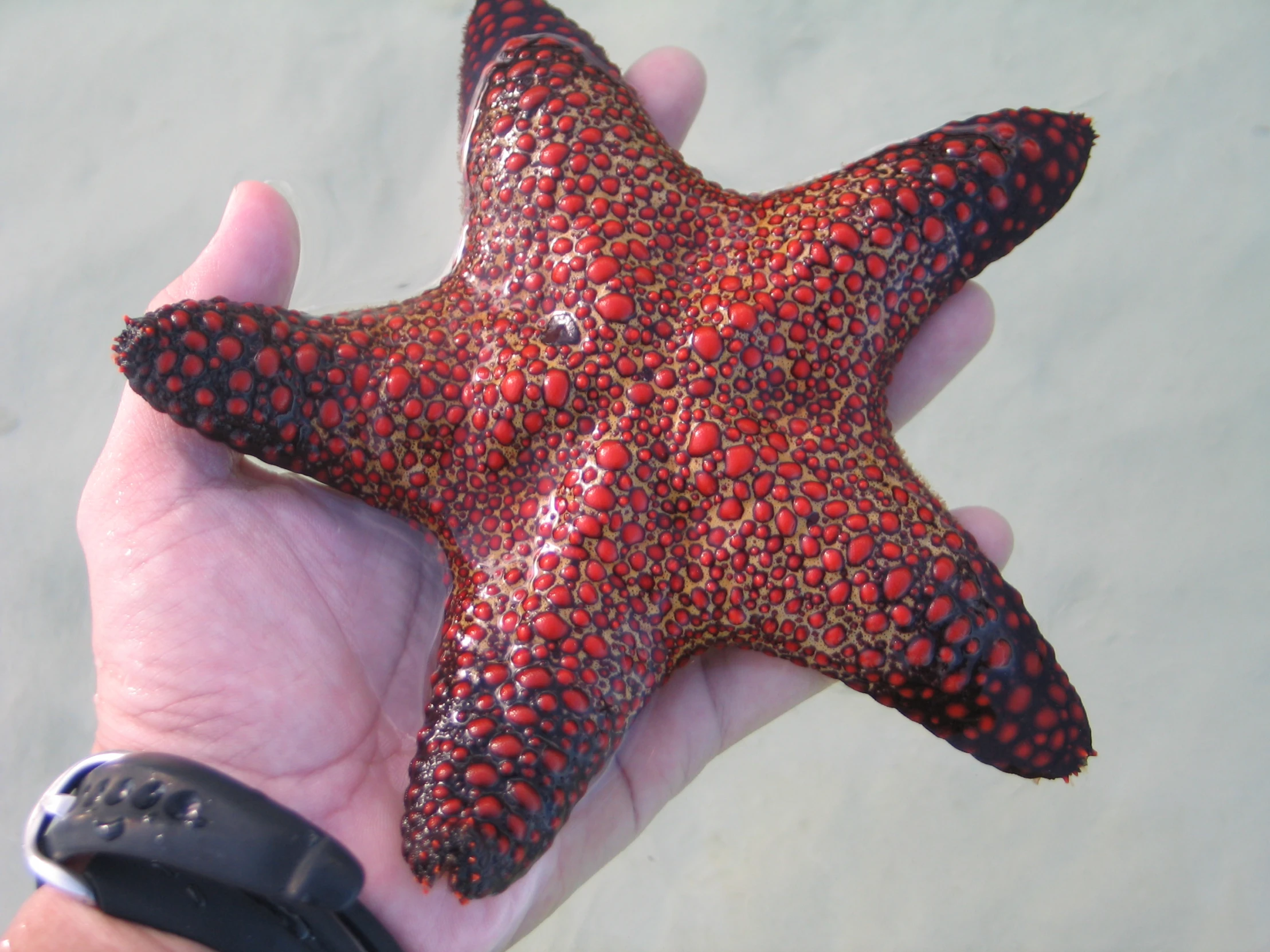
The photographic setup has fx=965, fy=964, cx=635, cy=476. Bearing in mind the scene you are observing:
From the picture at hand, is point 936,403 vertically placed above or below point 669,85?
below

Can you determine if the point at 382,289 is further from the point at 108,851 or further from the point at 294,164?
the point at 108,851

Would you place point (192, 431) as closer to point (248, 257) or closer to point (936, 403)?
point (248, 257)

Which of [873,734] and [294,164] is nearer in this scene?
[873,734]

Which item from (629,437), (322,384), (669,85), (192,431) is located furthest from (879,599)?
(669,85)

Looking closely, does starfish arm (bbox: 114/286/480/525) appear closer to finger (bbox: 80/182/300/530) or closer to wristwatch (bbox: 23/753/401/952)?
finger (bbox: 80/182/300/530)

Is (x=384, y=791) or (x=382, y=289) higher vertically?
(x=382, y=289)

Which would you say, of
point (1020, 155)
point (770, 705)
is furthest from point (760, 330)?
point (770, 705)
